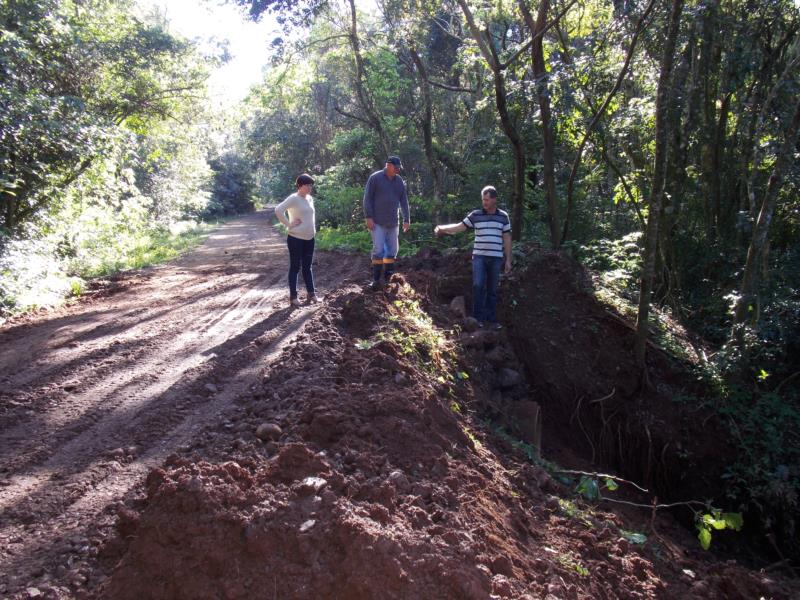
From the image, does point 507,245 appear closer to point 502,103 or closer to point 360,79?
point 502,103

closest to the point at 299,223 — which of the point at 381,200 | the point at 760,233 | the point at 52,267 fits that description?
the point at 381,200

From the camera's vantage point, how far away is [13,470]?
379 centimetres

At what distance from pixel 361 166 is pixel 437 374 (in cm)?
1567

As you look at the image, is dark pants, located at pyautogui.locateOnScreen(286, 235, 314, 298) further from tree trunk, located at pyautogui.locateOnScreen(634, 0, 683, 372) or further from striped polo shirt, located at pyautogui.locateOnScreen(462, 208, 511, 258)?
tree trunk, located at pyautogui.locateOnScreen(634, 0, 683, 372)

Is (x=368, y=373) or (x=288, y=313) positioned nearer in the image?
(x=368, y=373)

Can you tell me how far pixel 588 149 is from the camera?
11.7 metres

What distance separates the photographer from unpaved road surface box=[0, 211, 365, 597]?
3.14m

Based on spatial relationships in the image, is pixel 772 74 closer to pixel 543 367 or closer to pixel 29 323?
pixel 543 367

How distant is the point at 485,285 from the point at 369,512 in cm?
557

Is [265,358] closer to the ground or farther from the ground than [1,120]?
closer to the ground

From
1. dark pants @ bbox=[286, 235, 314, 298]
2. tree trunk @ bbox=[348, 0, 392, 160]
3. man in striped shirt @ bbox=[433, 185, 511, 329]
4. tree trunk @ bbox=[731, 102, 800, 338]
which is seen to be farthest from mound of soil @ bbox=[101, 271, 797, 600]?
tree trunk @ bbox=[348, 0, 392, 160]

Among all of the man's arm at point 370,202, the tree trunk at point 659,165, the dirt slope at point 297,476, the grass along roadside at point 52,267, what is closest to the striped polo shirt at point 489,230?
the dirt slope at point 297,476

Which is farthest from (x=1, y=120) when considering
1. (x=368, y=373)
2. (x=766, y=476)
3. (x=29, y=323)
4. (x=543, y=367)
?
(x=766, y=476)

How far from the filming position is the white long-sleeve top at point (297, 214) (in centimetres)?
775
